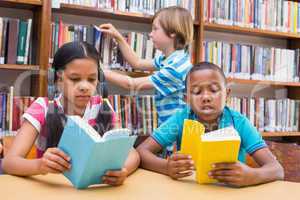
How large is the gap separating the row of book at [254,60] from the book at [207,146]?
169cm

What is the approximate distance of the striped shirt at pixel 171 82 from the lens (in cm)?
198

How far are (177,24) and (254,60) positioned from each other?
37.9 inches

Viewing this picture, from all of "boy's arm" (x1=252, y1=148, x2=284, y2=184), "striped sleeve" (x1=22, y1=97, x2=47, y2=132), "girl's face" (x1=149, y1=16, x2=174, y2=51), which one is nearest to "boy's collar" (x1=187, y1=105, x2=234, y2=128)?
"boy's arm" (x1=252, y1=148, x2=284, y2=184)

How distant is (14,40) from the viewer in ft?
6.82

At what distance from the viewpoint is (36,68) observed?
2104mm

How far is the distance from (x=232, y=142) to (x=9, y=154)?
602mm

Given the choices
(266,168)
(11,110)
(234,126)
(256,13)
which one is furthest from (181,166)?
(256,13)

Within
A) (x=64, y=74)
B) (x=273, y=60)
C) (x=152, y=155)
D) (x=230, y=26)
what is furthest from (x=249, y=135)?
(x=273, y=60)

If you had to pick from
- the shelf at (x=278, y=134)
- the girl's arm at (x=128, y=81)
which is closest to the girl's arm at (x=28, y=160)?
the girl's arm at (x=128, y=81)

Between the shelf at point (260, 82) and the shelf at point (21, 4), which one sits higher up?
the shelf at point (21, 4)

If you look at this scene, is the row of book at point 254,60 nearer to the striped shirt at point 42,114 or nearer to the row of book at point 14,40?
the row of book at point 14,40

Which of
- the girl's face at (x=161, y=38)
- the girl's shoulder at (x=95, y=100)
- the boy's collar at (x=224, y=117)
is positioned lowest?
the boy's collar at (x=224, y=117)

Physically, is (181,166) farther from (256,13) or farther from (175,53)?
(256,13)

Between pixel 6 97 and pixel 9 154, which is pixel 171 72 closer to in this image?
pixel 6 97
